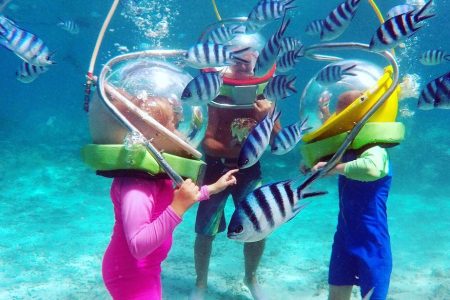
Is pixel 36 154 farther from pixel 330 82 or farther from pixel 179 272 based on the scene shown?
pixel 330 82

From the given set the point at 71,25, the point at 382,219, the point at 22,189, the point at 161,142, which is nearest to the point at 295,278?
the point at 382,219

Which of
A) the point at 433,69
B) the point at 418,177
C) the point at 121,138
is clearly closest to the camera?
the point at 121,138

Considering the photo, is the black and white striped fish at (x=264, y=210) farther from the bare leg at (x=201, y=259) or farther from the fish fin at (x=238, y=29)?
the fish fin at (x=238, y=29)

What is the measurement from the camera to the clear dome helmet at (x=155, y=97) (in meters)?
2.29

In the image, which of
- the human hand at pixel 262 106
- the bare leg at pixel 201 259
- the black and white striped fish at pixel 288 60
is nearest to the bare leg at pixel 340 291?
the bare leg at pixel 201 259

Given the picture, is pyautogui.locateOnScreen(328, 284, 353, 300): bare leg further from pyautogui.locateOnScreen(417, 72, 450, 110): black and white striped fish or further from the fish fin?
the fish fin

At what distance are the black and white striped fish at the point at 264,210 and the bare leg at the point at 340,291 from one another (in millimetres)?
1937

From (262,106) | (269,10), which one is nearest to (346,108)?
(262,106)

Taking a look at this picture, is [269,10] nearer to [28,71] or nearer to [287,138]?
[287,138]

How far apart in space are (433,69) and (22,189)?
3012 cm

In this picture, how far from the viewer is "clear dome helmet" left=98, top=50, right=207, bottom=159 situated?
2287mm

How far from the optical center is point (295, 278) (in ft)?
18.7

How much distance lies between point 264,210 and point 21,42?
3.56m

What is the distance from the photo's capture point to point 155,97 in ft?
7.99
